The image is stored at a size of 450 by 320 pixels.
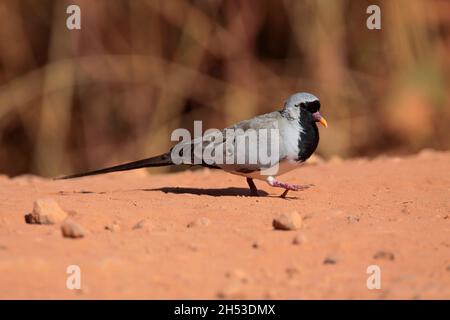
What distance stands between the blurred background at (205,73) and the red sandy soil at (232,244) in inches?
132

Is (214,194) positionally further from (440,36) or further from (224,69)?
(440,36)

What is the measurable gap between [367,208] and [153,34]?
470 cm

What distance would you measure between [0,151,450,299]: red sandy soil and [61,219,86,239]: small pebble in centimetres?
5

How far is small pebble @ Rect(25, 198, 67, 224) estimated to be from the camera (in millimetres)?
4062

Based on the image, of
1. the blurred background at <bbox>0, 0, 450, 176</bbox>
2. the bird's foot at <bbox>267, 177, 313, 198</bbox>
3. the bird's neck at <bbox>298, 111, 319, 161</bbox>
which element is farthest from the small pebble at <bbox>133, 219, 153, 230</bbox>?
the blurred background at <bbox>0, 0, 450, 176</bbox>

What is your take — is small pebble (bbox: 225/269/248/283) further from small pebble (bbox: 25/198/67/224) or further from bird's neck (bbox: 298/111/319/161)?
bird's neck (bbox: 298/111/319/161)

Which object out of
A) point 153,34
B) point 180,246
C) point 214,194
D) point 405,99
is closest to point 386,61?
point 405,99

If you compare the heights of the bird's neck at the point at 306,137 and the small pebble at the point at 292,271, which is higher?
the bird's neck at the point at 306,137

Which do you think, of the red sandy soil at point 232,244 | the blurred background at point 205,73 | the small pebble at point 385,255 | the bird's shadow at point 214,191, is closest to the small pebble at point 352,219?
the red sandy soil at point 232,244

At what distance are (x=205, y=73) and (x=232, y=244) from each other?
535 cm

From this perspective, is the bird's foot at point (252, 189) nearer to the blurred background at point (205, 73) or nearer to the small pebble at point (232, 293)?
the small pebble at point (232, 293)

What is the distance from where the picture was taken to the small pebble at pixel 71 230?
3730 mm

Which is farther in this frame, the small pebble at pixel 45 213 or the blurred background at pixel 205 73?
the blurred background at pixel 205 73

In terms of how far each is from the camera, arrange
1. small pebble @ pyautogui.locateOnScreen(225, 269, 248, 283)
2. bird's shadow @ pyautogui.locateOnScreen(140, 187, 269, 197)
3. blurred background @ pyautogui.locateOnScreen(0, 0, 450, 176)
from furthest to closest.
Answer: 1. blurred background @ pyautogui.locateOnScreen(0, 0, 450, 176)
2. bird's shadow @ pyautogui.locateOnScreen(140, 187, 269, 197)
3. small pebble @ pyautogui.locateOnScreen(225, 269, 248, 283)
